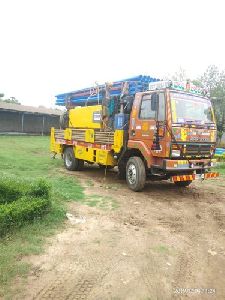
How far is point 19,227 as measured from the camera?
207 inches

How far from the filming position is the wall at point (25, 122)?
102 ft

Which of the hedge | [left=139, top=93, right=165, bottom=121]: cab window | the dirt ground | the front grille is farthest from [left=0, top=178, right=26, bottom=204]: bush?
the front grille

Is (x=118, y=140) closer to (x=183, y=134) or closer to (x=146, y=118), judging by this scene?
(x=146, y=118)

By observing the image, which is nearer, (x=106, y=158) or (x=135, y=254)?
(x=135, y=254)

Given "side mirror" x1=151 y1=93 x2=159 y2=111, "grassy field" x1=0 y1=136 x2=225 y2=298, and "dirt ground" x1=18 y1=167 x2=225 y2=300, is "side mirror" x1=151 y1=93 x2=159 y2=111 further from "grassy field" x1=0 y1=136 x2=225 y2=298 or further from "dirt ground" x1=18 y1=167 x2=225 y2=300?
"grassy field" x1=0 y1=136 x2=225 y2=298

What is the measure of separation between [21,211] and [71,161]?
6945mm

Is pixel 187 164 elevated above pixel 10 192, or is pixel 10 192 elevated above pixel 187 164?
pixel 187 164

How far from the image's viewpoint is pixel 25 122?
33.2 meters

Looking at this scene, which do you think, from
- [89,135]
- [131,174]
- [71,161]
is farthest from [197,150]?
[71,161]

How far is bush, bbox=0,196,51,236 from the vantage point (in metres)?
5.08

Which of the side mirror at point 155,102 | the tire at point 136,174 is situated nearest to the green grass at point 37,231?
the tire at point 136,174

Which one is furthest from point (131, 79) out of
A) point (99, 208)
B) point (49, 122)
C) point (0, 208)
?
point (49, 122)

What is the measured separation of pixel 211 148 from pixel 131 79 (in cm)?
314

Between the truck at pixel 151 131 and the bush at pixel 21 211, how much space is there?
338 centimetres
